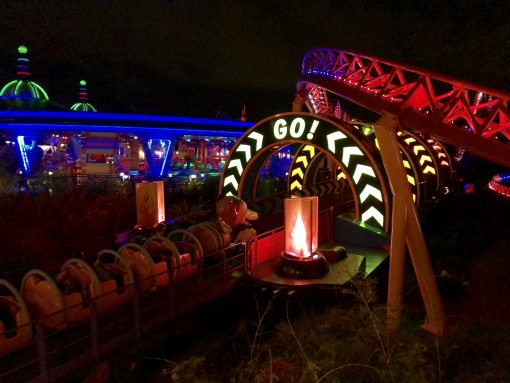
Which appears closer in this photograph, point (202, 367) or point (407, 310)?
point (202, 367)

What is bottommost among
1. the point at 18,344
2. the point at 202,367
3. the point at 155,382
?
the point at 155,382

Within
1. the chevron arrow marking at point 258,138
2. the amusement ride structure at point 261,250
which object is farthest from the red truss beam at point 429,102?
the chevron arrow marking at point 258,138

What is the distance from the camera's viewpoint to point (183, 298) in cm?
609

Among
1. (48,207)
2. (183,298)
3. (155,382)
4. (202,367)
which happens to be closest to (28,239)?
(48,207)

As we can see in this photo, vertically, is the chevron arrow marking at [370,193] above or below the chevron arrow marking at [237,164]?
below

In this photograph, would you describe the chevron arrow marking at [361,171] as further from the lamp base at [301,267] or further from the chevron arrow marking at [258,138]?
the lamp base at [301,267]

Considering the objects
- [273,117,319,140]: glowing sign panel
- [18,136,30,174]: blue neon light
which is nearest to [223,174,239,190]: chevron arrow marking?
[273,117,319,140]: glowing sign panel

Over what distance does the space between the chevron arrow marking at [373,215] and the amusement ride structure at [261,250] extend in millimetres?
23

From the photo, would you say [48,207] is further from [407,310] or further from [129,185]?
[407,310]

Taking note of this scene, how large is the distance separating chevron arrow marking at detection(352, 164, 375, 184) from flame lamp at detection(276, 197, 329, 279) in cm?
305

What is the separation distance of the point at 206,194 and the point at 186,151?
20.6 meters

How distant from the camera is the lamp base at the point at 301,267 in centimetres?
668

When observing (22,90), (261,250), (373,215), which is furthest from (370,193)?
(22,90)

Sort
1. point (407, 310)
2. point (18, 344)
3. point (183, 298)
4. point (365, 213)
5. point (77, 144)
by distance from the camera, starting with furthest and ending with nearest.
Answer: point (77, 144) → point (365, 213) → point (407, 310) → point (183, 298) → point (18, 344)
